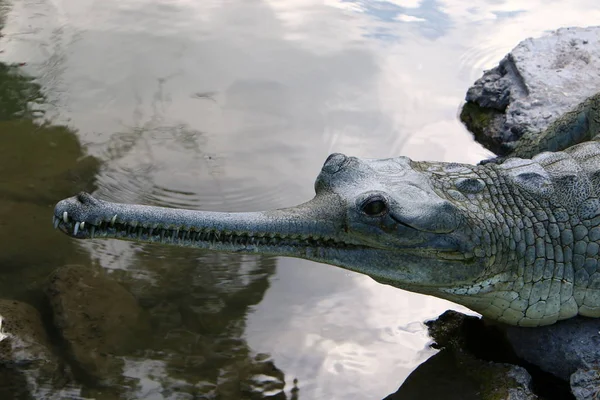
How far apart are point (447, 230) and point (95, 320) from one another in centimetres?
191

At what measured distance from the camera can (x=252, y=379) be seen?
13.0ft

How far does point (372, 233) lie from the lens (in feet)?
12.3

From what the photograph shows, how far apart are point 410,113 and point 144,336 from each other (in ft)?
10.1

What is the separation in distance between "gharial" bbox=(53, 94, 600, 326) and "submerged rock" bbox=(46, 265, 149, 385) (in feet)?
2.89

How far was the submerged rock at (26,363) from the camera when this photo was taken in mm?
3801

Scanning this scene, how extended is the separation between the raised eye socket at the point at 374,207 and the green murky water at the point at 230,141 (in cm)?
88

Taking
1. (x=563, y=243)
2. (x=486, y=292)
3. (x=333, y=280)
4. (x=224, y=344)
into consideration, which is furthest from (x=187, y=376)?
(x=563, y=243)

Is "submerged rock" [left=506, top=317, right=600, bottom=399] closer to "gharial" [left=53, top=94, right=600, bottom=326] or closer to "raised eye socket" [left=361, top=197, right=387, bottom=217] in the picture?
"gharial" [left=53, top=94, right=600, bottom=326]

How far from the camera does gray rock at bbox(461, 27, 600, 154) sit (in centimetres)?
586

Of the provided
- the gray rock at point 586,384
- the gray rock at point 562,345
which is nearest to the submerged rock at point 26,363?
the gray rock at point 562,345

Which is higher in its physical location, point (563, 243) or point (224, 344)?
point (563, 243)

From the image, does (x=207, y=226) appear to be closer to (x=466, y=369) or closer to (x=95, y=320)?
(x=95, y=320)

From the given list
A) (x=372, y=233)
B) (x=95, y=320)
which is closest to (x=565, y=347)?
(x=372, y=233)

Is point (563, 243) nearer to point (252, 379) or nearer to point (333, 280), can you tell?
point (333, 280)
